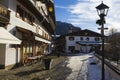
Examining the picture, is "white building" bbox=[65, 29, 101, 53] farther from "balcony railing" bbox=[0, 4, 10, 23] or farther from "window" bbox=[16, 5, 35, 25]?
"balcony railing" bbox=[0, 4, 10, 23]

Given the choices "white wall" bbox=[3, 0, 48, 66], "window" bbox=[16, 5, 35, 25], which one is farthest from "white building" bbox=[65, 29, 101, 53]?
"white wall" bbox=[3, 0, 48, 66]

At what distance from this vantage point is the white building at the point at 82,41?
245 ft

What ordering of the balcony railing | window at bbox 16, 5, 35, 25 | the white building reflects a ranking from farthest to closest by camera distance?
the white building → window at bbox 16, 5, 35, 25 → the balcony railing

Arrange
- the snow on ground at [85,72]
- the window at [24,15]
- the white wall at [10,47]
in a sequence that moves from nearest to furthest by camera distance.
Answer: the snow on ground at [85,72], the white wall at [10,47], the window at [24,15]

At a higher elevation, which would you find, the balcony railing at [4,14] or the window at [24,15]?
the window at [24,15]

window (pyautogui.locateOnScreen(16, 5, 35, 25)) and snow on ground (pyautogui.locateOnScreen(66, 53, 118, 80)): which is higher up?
window (pyautogui.locateOnScreen(16, 5, 35, 25))

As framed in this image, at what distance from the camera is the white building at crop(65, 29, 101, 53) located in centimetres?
7481

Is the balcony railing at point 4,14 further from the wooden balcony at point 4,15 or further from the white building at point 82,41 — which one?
the white building at point 82,41

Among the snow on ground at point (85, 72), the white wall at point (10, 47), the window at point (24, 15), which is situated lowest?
the snow on ground at point (85, 72)

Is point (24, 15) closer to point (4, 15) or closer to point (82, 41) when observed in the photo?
point (4, 15)

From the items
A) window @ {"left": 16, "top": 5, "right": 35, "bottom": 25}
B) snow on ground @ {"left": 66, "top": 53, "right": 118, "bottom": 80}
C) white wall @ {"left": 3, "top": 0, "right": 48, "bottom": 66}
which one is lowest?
snow on ground @ {"left": 66, "top": 53, "right": 118, "bottom": 80}

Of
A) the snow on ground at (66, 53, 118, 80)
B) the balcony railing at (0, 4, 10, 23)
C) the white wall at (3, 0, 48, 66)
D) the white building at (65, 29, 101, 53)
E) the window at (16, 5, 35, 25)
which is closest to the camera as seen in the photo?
the snow on ground at (66, 53, 118, 80)

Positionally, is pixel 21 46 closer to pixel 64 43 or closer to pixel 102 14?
pixel 102 14

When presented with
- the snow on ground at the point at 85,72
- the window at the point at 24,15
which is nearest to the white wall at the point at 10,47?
the window at the point at 24,15
